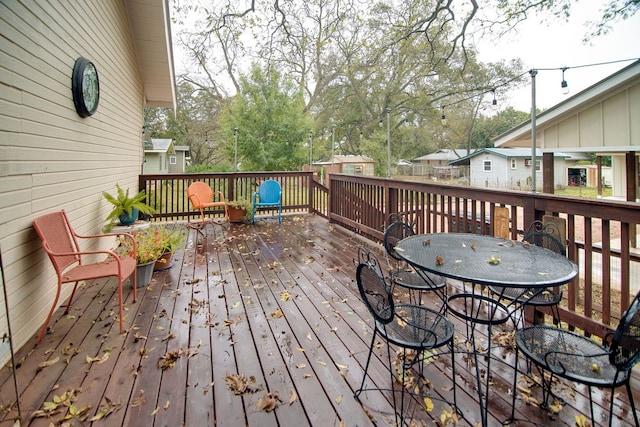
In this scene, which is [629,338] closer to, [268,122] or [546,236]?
[546,236]

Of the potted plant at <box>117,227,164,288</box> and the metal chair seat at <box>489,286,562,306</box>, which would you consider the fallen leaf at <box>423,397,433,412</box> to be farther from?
the potted plant at <box>117,227,164,288</box>

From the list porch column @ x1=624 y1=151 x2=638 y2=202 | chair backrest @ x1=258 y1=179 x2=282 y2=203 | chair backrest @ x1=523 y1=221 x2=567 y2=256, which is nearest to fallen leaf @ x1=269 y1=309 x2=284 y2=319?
chair backrest @ x1=523 y1=221 x2=567 y2=256

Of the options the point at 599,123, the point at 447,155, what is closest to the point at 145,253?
the point at 599,123

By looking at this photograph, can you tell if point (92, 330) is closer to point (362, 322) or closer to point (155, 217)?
point (362, 322)

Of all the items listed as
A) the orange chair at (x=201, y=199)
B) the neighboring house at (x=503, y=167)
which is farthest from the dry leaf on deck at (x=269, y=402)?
the neighboring house at (x=503, y=167)

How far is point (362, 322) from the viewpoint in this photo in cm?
250

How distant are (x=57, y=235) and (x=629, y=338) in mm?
3484

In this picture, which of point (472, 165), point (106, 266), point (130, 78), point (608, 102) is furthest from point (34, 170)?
point (472, 165)

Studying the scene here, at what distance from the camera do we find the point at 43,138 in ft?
8.36

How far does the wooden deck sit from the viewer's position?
1.58m

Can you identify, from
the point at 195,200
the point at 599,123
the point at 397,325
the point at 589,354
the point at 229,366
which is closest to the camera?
the point at 589,354

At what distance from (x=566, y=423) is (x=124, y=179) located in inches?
239

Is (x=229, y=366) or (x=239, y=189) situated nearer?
(x=229, y=366)

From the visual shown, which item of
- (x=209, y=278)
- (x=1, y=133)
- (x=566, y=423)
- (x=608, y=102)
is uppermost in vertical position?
(x=608, y=102)
